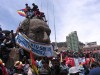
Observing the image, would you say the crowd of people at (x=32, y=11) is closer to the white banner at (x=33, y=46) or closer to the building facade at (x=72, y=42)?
the white banner at (x=33, y=46)

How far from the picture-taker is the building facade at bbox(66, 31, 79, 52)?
39.6 metres

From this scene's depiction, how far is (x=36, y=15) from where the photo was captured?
16812mm

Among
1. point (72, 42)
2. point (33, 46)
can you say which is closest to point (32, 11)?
point (33, 46)

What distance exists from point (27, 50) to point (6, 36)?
140cm

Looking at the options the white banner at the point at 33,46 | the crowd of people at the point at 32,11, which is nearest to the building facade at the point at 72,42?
the crowd of people at the point at 32,11

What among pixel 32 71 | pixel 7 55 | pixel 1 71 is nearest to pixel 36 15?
pixel 7 55

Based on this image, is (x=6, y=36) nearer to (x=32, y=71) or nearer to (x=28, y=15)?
(x=28, y=15)

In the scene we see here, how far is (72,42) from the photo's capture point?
41.5 meters

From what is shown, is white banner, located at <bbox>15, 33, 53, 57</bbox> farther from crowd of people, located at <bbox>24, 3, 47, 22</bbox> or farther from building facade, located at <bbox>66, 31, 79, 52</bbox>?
building facade, located at <bbox>66, 31, 79, 52</bbox>

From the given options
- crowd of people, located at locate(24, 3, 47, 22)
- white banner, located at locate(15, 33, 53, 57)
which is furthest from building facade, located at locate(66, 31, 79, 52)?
white banner, located at locate(15, 33, 53, 57)

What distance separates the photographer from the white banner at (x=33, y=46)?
47.9ft

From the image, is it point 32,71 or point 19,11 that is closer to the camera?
point 32,71

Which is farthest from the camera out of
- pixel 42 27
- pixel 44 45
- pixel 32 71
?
pixel 42 27

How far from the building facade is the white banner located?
23.8 meters
